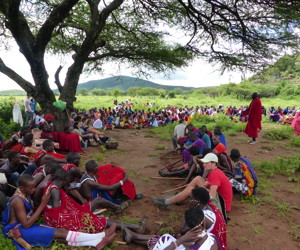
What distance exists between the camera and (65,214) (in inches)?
118

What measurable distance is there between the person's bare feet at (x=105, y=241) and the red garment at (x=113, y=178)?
1102mm

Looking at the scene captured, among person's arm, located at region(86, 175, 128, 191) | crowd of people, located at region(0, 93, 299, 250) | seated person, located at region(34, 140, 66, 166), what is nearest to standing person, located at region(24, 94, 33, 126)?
crowd of people, located at region(0, 93, 299, 250)

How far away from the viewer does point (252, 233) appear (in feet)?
10.6

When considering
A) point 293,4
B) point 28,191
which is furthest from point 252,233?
point 293,4

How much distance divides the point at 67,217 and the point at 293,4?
5.47 m

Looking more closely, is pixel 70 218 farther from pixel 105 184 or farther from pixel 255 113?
pixel 255 113

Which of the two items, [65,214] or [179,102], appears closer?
[65,214]

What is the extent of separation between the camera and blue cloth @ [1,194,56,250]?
107 inches

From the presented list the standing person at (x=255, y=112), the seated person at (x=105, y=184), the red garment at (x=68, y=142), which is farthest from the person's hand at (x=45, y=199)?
the standing person at (x=255, y=112)

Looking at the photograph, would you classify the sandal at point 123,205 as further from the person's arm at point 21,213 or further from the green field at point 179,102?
the green field at point 179,102

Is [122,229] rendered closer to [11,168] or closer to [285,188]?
[11,168]

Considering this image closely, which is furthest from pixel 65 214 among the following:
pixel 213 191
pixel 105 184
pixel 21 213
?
pixel 213 191

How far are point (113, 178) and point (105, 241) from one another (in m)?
1.31

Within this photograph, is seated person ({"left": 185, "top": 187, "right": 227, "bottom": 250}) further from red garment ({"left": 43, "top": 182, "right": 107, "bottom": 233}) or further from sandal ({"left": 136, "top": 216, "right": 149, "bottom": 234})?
red garment ({"left": 43, "top": 182, "right": 107, "bottom": 233})
